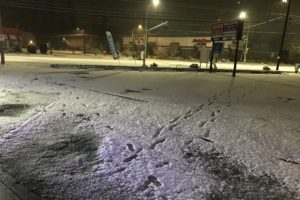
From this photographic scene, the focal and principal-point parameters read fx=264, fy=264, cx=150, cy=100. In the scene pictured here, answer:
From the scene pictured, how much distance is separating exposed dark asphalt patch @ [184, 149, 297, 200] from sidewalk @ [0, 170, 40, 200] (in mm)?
2182

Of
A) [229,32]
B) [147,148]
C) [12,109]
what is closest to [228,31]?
[229,32]

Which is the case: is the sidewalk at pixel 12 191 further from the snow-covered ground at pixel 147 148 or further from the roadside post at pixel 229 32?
the roadside post at pixel 229 32

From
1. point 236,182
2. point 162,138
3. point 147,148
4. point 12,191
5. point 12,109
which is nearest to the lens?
point 12,191

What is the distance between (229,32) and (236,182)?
14742 millimetres

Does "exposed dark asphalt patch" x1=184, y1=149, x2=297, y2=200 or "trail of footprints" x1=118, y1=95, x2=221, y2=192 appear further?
"trail of footprints" x1=118, y1=95, x2=221, y2=192

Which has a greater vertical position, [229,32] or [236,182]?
[229,32]

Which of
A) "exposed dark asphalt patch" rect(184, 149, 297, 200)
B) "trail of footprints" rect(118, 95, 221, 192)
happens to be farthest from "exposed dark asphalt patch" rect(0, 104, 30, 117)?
"exposed dark asphalt patch" rect(184, 149, 297, 200)

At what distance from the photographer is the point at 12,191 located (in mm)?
3199

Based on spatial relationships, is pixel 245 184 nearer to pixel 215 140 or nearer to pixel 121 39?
pixel 215 140

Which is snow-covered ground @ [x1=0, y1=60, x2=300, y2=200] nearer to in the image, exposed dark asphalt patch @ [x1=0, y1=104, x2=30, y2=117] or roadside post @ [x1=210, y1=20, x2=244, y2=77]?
exposed dark asphalt patch @ [x1=0, y1=104, x2=30, y2=117]

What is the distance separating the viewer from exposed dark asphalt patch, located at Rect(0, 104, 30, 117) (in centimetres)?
637

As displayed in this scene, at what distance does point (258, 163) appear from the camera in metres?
4.23

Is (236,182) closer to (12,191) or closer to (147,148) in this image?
(147,148)

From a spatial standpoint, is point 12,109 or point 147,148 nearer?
point 147,148
